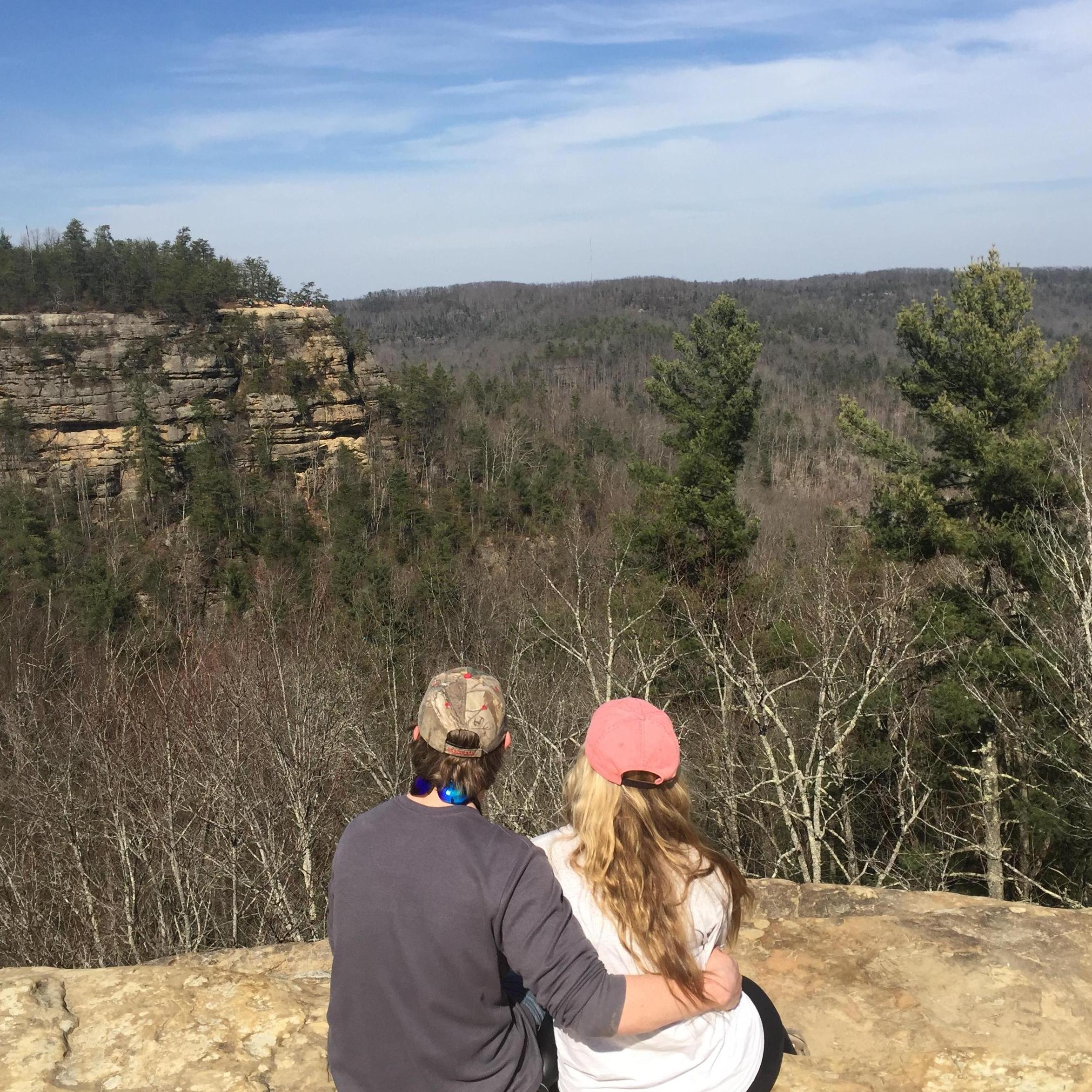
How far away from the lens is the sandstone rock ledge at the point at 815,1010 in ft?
11.0

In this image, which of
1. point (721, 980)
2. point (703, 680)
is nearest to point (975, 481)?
point (703, 680)

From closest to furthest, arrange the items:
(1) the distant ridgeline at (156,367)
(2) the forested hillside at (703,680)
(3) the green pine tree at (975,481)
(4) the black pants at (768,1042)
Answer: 1. (4) the black pants at (768,1042)
2. (2) the forested hillside at (703,680)
3. (3) the green pine tree at (975,481)
4. (1) the distant ridgeline at (156,367)

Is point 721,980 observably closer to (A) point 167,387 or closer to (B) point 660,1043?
(B) point 660,1043

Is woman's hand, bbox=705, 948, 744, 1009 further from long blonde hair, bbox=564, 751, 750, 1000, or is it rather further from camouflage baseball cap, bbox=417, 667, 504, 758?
camouflage baseball cap, bbox=417, 667, 504, 758

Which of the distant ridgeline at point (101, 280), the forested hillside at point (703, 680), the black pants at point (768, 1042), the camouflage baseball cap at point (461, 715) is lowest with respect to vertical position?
the forested hillside at point (703, 680)

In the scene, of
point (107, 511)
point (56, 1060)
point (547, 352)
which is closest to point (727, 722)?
point (56, 1060)

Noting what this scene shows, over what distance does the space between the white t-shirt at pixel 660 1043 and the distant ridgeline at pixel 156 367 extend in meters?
52.9

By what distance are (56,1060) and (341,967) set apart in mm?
1802

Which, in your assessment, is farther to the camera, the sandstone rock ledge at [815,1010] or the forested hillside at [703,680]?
the forested hillside at [703,680]

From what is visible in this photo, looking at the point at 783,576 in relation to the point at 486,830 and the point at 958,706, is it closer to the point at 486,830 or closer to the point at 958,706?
the point at 958,706

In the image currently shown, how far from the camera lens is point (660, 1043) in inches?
97.7

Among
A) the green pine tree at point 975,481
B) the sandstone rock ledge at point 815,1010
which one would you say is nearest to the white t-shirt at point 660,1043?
the sandstone rock ledge at point 815,1010

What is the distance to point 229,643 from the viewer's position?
65.9 feet

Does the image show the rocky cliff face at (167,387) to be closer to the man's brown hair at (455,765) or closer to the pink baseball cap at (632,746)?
the man's brown hair at (455,765)
